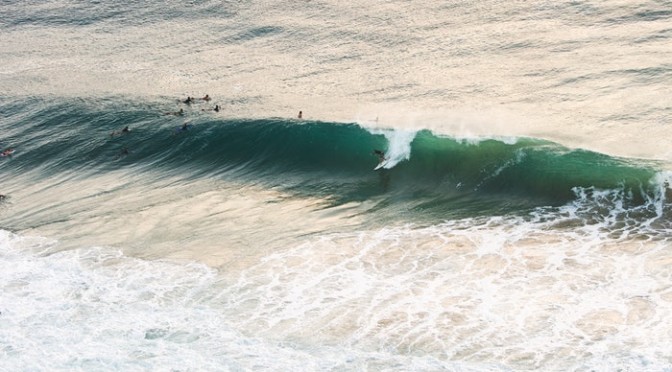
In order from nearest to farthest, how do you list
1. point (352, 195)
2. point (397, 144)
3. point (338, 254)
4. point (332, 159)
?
point (338, 254), point (352, 195), point (397, 144), point (332, 159)

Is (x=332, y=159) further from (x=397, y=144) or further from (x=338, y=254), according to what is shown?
(x=338, y=254)

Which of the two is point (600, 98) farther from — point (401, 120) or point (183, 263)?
point (183, 263)

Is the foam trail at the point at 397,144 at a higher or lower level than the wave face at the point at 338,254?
higher

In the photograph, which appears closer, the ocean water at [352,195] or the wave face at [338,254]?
the wave face at [338,254]

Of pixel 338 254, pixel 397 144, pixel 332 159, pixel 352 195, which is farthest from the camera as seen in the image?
pixel 332 159

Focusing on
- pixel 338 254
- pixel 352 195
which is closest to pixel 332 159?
pixel 352 195

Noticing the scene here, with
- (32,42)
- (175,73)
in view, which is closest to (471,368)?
(175,73)
